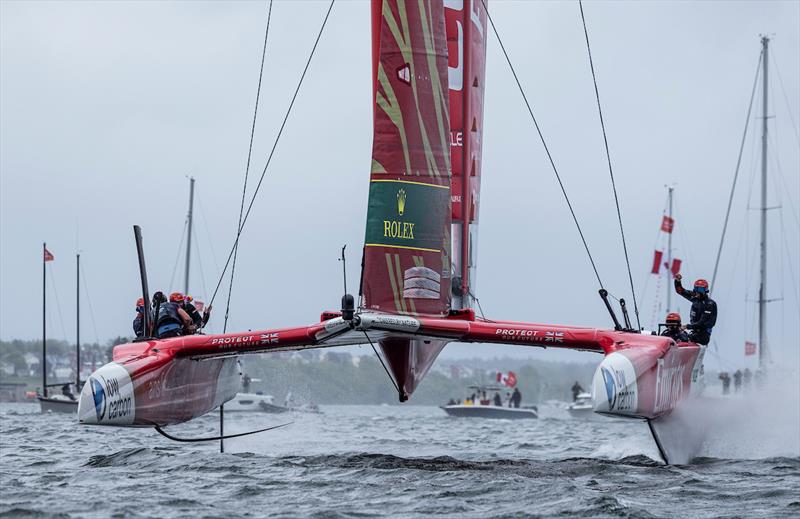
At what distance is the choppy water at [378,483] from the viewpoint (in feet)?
22.8

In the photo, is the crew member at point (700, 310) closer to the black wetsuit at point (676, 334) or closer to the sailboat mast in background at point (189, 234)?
the black wetsuit at point (676, 334)

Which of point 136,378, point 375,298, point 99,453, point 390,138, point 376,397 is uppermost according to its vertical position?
point 390,138

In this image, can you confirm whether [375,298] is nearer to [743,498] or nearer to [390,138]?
[390,138]

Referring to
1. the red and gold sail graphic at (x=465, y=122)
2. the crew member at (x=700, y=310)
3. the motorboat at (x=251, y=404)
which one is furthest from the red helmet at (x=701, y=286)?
the motorboat at (x=251, y=404)

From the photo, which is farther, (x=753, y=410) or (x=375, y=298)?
(x=753, y=410)

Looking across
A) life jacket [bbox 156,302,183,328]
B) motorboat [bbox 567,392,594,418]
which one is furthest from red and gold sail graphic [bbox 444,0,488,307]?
motorboat [bbox 567,392,594,418]

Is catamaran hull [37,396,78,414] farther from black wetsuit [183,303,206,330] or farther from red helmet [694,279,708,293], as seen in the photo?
red helmet [694,279,708,293]

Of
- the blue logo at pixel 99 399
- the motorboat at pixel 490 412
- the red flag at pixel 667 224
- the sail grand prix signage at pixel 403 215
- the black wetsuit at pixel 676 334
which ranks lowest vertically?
the motorboat at pixel 490 412

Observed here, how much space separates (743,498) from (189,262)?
23.7 meters

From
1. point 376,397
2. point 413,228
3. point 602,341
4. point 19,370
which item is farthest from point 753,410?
point 376,397

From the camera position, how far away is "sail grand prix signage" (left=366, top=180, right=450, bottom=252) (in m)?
9.66

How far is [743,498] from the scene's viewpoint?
7832 millimetres

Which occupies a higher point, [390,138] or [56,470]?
[390,138]

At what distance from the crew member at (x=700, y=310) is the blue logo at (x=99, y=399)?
5.73m
